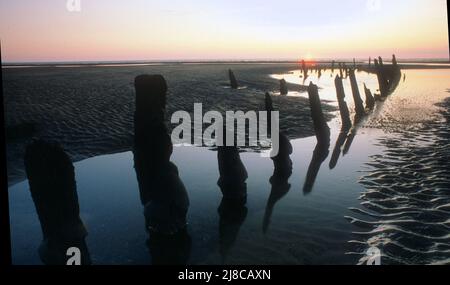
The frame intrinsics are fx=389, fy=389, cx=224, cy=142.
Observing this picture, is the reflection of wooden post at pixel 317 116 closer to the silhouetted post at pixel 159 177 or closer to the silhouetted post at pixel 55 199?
the silhouetted post at pixel 159 177

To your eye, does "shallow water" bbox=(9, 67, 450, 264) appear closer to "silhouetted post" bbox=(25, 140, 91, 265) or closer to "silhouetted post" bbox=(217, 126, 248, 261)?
"silhouetted post" bbox=(217, 126, 248, 261)

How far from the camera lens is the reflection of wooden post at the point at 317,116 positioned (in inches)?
694

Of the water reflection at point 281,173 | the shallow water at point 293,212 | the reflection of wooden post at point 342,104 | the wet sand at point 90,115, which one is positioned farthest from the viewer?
the reflection of wooden post at point 342,104

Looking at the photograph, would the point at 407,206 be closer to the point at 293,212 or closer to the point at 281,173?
the point at 293,212

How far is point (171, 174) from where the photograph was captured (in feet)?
31.0

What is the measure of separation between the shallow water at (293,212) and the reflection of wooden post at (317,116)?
1318mm

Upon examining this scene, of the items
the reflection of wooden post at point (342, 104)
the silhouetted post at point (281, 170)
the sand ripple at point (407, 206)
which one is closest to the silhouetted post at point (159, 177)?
the silhouetted post at point (281, 170)

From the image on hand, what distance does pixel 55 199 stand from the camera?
832 cm

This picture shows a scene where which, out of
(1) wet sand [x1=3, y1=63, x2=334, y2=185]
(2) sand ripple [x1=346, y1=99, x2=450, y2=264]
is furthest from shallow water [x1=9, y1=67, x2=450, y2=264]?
(1) wet sand [x1=3, y1=63, x2=334, y2=185]

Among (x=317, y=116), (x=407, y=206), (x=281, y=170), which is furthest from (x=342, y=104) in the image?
(x=407, y=206)

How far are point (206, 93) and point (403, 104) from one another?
52.6 feet

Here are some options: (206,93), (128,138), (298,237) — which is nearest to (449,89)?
(206,93)

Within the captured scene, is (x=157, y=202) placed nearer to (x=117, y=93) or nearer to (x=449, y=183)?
(x=449, y=183)

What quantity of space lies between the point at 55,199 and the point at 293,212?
6303mm
